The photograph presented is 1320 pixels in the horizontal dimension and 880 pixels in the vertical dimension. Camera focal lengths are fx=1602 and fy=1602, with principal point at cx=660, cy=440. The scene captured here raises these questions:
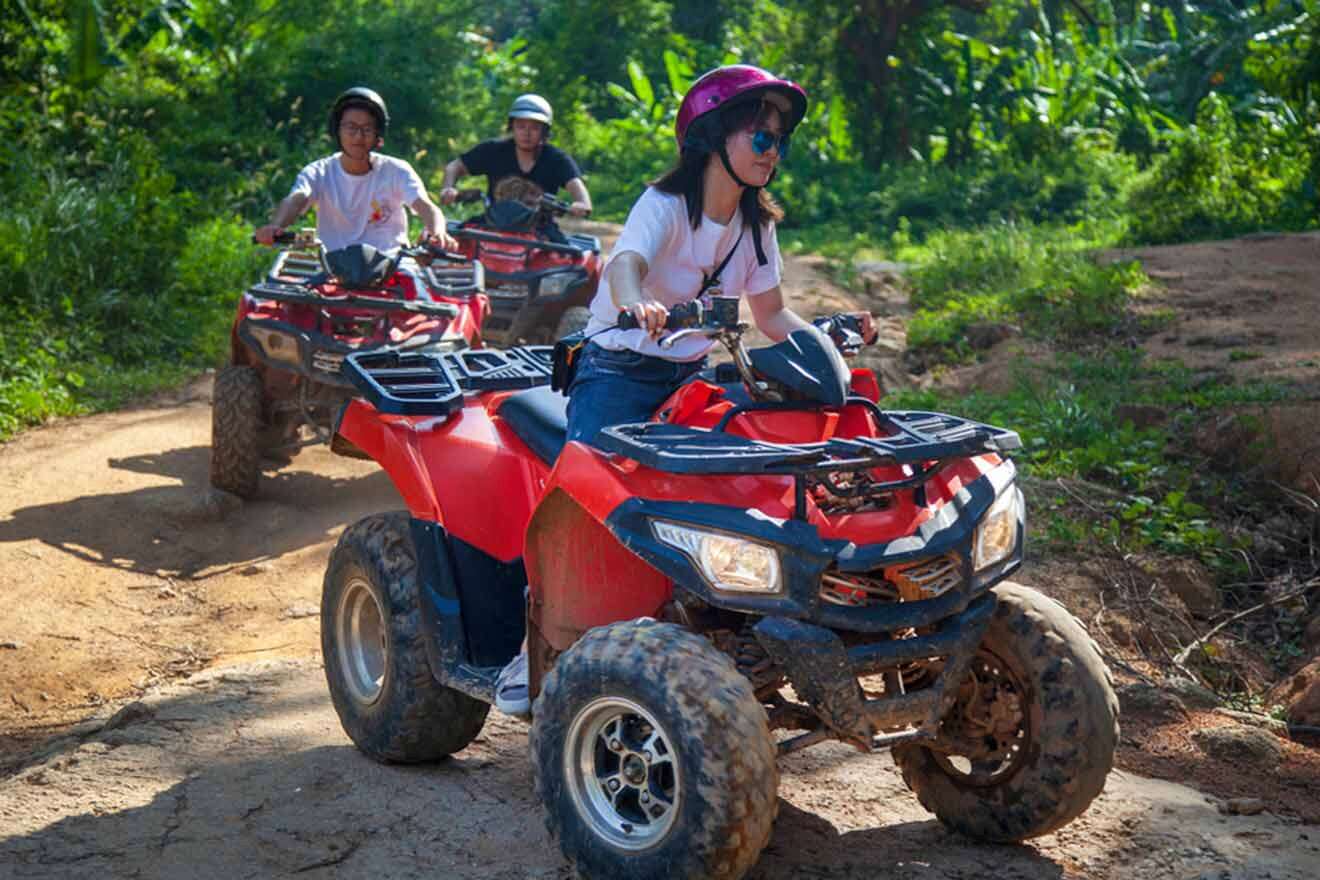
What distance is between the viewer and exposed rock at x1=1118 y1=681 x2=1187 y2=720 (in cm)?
530

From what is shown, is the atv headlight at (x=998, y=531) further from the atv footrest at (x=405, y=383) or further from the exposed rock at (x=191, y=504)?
the exposed rock at (x=191, y=504)

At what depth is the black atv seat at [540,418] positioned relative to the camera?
4.46m

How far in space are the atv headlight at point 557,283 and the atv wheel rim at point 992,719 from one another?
6870mm

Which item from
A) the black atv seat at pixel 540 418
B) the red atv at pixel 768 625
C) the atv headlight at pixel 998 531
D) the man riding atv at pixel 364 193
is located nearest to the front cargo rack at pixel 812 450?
the red atv at pixel 768 625

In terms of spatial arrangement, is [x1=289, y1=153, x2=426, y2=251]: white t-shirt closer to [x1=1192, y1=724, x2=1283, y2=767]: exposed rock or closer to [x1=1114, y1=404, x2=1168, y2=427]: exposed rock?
[x1=1114, y1=404, x2=1168, y2=427]: exposed rock

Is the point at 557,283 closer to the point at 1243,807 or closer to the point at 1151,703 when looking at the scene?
the point at 1151,703

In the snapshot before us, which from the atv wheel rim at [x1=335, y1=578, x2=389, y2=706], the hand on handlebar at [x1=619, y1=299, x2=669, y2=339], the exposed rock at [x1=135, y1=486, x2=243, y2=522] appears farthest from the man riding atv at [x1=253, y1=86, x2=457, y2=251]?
the hand on handlebar at [x1=619, y1=299, x2=669, y2=339]

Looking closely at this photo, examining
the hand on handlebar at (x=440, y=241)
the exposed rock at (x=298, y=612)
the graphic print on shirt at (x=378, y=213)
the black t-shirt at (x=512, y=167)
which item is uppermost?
the black t-shirt at (x=512, y=167)

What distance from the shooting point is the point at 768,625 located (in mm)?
3596

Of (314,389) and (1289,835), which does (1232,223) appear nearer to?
(314,389)

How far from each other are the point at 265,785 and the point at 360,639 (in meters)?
0.57

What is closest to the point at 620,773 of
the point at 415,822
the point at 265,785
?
the point at 415,822

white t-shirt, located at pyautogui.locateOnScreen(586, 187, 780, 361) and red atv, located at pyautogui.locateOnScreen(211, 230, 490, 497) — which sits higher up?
white t-shirt, located at pyautogui.locateOnScreen(586, 187, 780, 361)

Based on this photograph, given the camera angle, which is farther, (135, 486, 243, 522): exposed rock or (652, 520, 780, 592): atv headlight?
(135, 486, 243, 522): exposed rock
